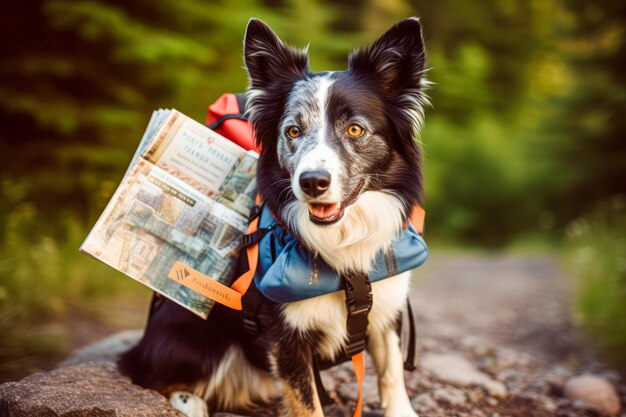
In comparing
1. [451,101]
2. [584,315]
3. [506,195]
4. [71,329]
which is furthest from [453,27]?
[71,329]

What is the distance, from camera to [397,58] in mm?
2533

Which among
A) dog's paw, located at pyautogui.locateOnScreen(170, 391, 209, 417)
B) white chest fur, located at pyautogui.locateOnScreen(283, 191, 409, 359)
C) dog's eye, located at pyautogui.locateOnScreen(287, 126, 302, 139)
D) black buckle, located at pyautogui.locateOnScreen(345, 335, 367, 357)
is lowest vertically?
dog's paw, located at pyautogui.locateOnScreen(170, 391, 209, 417)

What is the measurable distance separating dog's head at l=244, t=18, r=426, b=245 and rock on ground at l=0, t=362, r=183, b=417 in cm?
112

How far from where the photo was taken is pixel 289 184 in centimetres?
248

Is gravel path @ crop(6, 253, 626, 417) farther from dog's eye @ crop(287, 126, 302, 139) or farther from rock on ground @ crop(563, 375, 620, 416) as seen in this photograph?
dog's eye @ crop(287, 126, 302, 139)

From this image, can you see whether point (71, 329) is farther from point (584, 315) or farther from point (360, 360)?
point (584, 315)

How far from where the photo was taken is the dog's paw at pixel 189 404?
263cm

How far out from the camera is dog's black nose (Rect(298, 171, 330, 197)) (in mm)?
2148

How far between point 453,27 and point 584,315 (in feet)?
58.0

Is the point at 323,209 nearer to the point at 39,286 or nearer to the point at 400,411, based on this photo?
the point at 400,411

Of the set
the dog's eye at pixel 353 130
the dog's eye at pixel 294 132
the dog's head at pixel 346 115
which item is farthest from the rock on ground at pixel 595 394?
the dog's eye at pixel 294 132

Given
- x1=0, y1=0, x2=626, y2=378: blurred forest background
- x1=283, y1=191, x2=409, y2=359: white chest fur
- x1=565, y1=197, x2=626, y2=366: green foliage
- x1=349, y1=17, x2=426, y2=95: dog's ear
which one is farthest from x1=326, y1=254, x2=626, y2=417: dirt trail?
x1=349, y1=17, x2=426, y2=95: dog's ear

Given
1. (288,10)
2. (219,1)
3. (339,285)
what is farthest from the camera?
(288,10)

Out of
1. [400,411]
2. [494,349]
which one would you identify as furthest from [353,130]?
[494,349]
